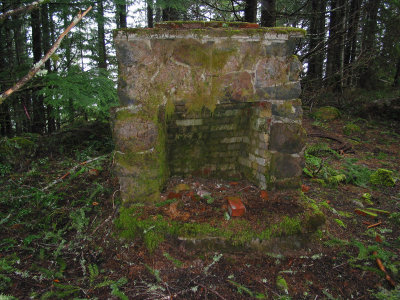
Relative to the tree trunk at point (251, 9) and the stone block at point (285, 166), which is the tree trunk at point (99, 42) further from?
the stone block at point (285, 166)

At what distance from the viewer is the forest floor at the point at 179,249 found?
2.21m

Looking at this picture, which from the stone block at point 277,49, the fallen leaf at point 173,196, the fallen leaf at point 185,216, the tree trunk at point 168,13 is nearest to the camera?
the fallen leaf at point 185,216

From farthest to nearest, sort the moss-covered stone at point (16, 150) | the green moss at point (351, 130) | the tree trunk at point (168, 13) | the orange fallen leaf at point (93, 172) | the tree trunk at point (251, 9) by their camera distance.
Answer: the tree trunk at point (168, 13) → the green moss at point (351, 130) → the tree trunk at point (251, 9) → the moss-covered stone at point (16, 150) → the orange fallen leaf at point (93, 172)

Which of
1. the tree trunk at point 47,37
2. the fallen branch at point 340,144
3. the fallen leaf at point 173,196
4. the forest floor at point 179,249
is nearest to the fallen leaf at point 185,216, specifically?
the forest floor at point 179,249

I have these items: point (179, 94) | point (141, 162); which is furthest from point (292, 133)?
point (141, 162)

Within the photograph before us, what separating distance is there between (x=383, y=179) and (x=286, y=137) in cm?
244

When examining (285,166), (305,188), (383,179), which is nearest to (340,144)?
(383,179)

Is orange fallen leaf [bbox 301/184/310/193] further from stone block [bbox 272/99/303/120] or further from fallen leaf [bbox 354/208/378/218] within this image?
stone block [bbox 272/99/303/120]

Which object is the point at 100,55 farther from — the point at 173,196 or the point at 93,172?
the point at 173,196

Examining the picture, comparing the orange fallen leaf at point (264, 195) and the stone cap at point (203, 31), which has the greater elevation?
the stone cap at point (203, 31)

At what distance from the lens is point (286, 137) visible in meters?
3.13

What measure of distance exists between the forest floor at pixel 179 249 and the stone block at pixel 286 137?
584 millimetres

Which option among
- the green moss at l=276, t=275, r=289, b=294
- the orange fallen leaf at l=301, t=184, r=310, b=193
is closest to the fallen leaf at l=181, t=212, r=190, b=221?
the green moss at l=276, t=275, r=289, b=294

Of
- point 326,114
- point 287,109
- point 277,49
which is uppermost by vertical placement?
point 277,49
